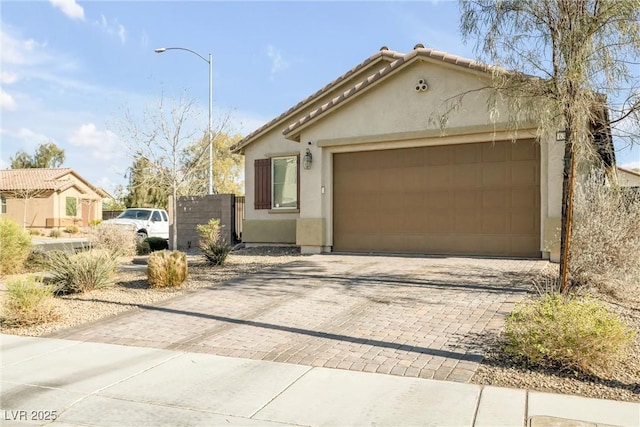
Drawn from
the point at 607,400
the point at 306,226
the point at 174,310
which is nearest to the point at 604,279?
the point at 607,400

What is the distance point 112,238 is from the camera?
15.5 meters

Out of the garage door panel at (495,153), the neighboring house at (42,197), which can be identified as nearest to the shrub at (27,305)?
the garage door panel at (495,153)

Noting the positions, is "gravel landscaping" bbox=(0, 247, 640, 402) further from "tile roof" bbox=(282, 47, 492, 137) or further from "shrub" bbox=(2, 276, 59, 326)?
"tile roof" bbox=(282, 47, 492, 137)

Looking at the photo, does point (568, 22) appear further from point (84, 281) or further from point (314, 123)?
point (84, 281)

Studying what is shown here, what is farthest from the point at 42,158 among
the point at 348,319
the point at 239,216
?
the point at 348,319

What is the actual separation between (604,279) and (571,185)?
2.24 metres

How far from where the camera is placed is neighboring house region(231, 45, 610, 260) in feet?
40.2

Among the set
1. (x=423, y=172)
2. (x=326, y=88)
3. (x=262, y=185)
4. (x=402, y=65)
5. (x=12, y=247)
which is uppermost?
(x=326, y=88)

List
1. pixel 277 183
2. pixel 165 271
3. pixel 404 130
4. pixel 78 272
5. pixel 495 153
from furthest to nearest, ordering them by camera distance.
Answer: pixel 277 183 < pixel 404 130 < pixel 495 153 < pixel 165 271 < pixel 78 272

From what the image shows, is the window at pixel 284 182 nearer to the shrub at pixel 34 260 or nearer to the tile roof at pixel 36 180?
the shrub at pixel 34 260

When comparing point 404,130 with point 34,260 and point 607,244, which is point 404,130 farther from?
point 34,260

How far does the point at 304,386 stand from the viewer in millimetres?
5039

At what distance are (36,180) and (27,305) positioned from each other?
37444mm

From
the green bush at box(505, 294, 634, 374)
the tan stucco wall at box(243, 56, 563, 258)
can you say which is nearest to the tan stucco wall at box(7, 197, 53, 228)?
the tan stucco wall at box(243, 56, 563, 258)
